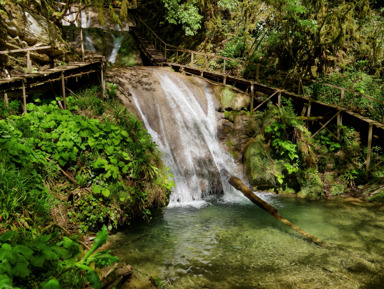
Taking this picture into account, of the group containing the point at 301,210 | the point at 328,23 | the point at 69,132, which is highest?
the point at 328,23

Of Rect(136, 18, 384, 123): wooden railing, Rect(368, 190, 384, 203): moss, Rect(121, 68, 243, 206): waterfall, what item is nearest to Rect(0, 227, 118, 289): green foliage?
Rect(121, 68, 243, 206): waterfall

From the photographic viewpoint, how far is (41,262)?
305 centimetres

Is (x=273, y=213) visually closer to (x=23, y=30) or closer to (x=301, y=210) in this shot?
(x=301, y=210)

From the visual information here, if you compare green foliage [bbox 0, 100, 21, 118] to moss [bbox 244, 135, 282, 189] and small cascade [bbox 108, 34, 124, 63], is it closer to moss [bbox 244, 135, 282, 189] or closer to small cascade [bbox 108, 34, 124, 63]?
moss [bbox 244, 135, 282, 189]

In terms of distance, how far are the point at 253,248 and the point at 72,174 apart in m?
4.31

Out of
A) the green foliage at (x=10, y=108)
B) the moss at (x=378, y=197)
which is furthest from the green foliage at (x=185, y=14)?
the moss at (x=378, y=197)

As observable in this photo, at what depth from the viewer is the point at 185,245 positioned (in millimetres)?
6125

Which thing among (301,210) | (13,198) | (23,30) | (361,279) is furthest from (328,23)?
(13,198)

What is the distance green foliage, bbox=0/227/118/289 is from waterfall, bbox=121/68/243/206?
5258mm

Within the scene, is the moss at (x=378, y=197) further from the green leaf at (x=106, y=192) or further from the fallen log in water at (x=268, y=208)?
the green leaf at (x=106, y=192)

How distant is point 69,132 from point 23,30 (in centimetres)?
703

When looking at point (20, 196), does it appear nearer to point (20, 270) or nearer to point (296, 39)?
point (20, 270)

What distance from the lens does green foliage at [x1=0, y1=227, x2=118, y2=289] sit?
253 centimetres

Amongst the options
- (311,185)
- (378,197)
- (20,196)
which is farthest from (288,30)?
(20,196)
